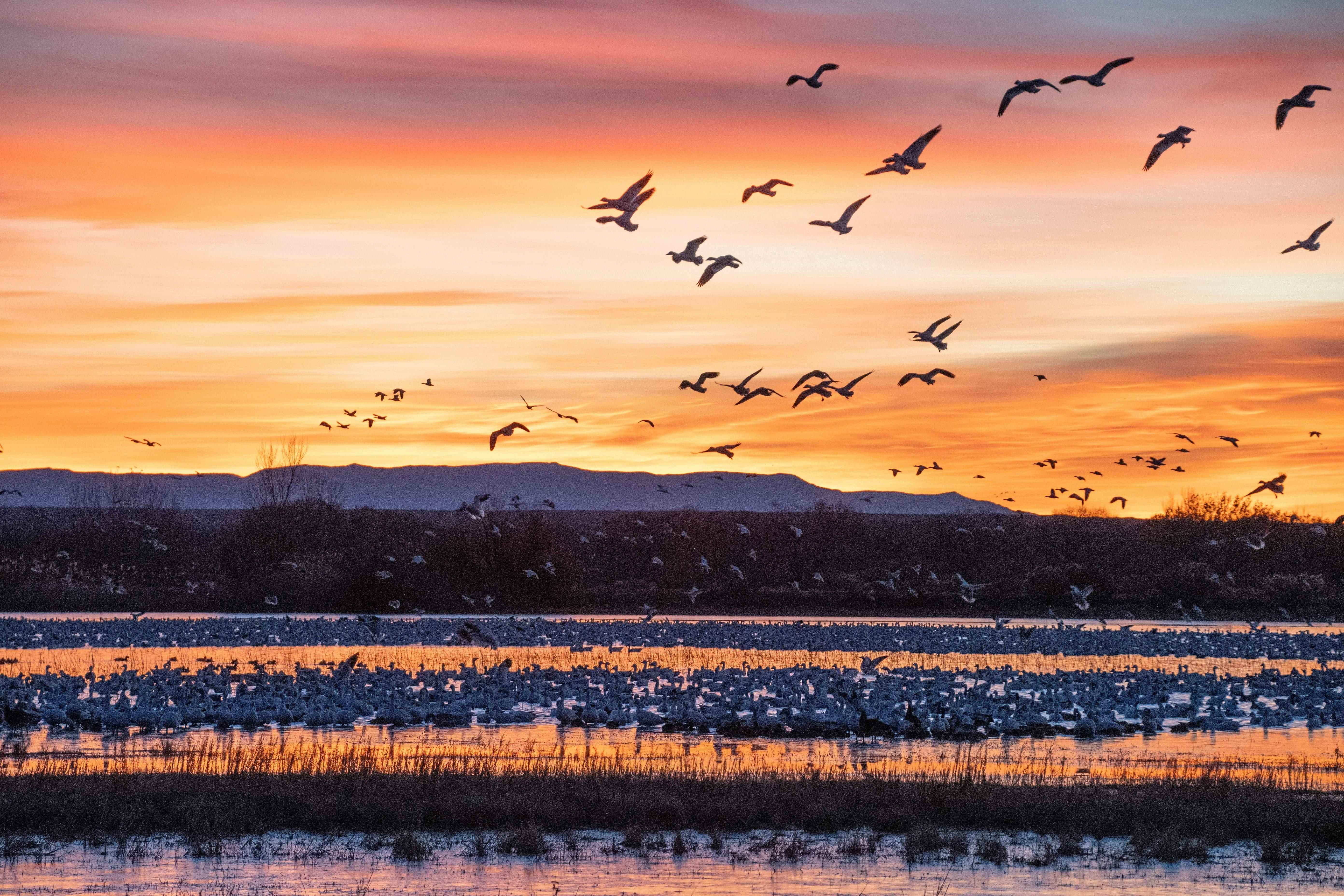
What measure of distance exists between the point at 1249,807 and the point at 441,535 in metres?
47.0

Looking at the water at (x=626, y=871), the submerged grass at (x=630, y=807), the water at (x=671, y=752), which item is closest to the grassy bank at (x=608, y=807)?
the submerged grass at (x=630, y=807)

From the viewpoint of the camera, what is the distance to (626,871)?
1489cm

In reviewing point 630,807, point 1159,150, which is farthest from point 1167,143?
point 630,807

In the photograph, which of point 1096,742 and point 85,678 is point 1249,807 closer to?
point 1096,742

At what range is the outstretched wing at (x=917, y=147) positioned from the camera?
18500mm

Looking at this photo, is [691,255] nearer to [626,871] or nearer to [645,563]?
[626,871]

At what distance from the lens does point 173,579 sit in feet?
220

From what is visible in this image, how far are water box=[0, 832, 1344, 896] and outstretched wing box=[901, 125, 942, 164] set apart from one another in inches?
338

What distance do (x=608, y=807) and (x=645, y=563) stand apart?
57.8 meters

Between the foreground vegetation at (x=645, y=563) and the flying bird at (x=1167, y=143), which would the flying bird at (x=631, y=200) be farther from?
the foreground vegetation at (x=645, y=563)

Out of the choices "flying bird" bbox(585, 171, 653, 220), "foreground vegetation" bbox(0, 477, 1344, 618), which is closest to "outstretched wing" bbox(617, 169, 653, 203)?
"flying bird" bbox(585, 171, 653, 220)

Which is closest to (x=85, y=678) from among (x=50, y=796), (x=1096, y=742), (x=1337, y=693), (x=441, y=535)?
(x=50, y=796)

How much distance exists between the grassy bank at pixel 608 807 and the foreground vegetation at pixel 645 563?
26.9 metres

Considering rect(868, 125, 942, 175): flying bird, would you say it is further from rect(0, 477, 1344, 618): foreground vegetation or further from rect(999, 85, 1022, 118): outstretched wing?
rect(0, 477, 1344, 618): foreground vegetation
